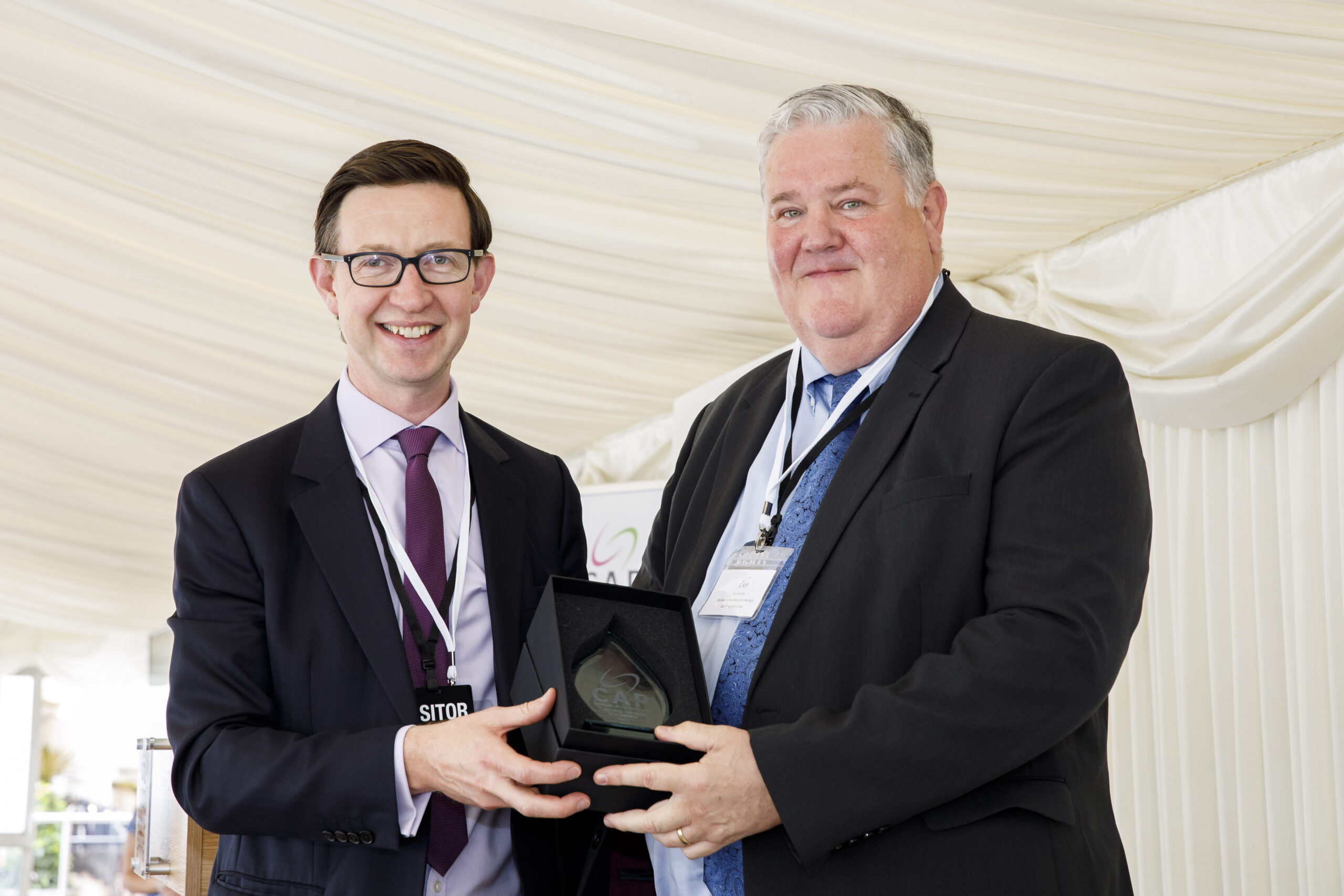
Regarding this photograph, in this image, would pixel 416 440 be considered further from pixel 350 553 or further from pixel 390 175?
pixel 390 175

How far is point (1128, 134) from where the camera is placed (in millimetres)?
2955

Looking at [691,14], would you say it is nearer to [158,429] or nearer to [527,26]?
[527,26]

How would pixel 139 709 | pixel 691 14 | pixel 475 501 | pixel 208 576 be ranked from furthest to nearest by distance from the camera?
pixel 139 709 → pixel 691 14 → pixel 475 501 → pixel 208 576

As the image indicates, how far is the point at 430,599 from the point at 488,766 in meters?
0.37

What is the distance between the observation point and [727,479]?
6.55 ft

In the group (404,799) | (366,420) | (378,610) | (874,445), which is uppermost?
(366,420)

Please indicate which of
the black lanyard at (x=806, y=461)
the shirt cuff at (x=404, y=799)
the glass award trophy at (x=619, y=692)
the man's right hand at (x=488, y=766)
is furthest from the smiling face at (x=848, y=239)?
the shirt cuff at (x=404, y=799)

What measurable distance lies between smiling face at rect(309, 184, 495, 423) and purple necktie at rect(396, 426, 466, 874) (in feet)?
0.32

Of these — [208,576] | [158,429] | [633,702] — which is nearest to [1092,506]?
[633,702]

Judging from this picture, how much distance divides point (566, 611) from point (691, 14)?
1.85m

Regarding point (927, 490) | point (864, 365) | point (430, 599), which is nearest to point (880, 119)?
point (864, 365)


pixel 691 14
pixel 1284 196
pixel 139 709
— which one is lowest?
pixel 139 709

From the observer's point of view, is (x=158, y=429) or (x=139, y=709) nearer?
(x=158, y=429)

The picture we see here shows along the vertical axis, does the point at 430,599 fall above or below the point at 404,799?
above
